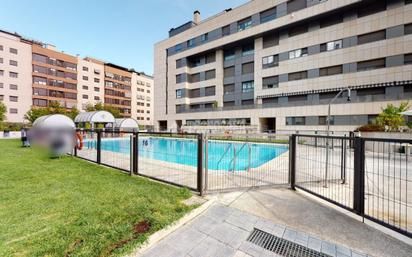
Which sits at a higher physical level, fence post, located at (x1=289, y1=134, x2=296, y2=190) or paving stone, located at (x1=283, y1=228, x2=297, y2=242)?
fence post, located at (x1=289, y1=134, x2=296, y2=190)

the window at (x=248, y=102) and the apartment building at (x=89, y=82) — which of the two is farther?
the apartment building at (x=89, y=82)

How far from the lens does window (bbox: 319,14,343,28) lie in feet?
83.6

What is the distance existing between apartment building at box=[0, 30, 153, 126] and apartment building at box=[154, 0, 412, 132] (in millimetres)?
33506

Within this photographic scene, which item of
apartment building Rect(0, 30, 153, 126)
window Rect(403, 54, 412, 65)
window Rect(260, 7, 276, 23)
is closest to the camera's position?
window Rect(403, 54, 412, 65)

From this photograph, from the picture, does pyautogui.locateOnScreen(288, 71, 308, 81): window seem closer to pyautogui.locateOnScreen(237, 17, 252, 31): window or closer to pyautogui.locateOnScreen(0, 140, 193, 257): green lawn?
pyautogui.locateOnScreen(237, 17, 252, 31): window

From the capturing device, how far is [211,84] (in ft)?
126

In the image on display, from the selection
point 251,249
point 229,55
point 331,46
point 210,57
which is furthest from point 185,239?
point 210,57

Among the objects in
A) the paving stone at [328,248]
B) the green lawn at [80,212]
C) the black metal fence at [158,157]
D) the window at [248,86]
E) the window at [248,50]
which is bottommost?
the paving stone at [328,248]

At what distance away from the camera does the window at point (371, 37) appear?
22823mm

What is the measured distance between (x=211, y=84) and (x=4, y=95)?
47.2 metres

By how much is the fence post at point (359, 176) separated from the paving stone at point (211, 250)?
2657 mm

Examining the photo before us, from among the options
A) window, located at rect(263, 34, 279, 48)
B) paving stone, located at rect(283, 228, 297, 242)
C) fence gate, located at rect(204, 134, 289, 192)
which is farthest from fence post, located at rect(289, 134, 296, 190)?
window, located at rect(263, 34, 279, 48)

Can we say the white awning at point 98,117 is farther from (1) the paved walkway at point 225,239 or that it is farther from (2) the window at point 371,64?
(2) the window at point 371,64

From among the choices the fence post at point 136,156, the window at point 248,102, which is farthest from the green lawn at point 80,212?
the window at point 248,102
